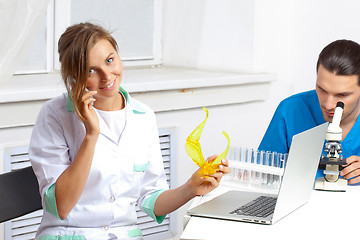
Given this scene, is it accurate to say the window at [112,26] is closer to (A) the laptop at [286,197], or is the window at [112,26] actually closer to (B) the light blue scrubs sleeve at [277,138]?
(B) the light blue scrubs sleeve at [277,138]

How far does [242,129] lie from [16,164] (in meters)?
1.18

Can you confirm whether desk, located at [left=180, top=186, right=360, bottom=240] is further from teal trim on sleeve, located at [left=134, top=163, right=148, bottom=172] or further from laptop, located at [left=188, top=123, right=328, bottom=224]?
teal trim on sleeve, located at [left=134, top=163, right=148, bottom=172]

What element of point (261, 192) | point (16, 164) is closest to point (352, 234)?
point (261, 192)

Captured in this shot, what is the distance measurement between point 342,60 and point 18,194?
1152 mm

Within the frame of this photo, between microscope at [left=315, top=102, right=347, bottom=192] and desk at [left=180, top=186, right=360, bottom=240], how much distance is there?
0.40 ft

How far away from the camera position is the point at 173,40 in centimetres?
326

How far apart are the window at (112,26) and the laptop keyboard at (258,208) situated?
3.73 ft

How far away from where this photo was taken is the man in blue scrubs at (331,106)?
2.13 m

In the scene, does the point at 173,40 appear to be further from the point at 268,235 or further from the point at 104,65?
the point at 268,235

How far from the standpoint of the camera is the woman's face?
66.2 inches

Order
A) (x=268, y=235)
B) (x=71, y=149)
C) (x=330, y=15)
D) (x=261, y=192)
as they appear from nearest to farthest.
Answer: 1. (x=268, y=235)
2. (x=71, y=149)
3. (x=261, y=192)
4. (x=330, y=15)

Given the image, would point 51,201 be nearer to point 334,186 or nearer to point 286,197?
point 286,197

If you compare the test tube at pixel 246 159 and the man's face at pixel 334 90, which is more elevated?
the man's face at pixel 334 90

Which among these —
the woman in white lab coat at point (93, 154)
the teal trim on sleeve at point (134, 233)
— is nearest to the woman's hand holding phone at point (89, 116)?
the woman in white lab coat at point (93, 154)
